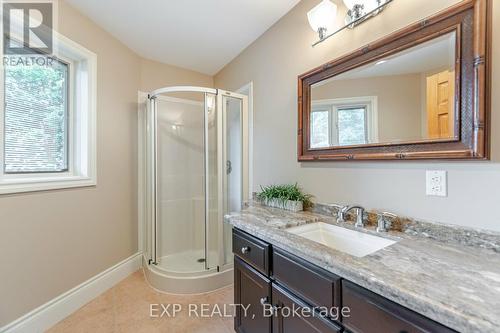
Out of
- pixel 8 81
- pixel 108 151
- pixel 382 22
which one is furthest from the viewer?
pixel 108 151

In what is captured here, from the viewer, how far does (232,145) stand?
8.45 ft

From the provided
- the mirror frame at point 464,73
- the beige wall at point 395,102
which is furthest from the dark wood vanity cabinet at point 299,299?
the beige wall at point 395,102

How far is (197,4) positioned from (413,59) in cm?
162

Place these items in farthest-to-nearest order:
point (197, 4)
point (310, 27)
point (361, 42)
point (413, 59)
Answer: point (197, 4) → point (310, 27) → point (361, 42) → point (413, 59)

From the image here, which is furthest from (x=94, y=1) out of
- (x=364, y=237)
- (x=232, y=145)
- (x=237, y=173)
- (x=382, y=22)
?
(x=364, y=237)

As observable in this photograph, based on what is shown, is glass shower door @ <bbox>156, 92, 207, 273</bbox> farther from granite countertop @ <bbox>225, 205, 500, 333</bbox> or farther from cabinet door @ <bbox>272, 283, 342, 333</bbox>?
granite countertop @ <bbox>225, 205, 500, 333</bbox>

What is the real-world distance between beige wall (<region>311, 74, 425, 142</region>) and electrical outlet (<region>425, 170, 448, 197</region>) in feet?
0.61

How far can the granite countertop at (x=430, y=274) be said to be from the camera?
0.59m

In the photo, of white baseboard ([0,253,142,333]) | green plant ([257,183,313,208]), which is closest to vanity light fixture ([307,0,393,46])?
green plant ([257,183,313,208])

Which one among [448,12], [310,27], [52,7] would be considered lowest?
[448,12]

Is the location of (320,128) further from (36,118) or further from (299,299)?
(36,118)

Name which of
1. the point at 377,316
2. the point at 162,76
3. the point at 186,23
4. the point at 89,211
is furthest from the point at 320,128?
the point at 162,76

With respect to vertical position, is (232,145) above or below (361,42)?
below

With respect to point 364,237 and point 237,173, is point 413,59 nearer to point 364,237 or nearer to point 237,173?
point 364,237
